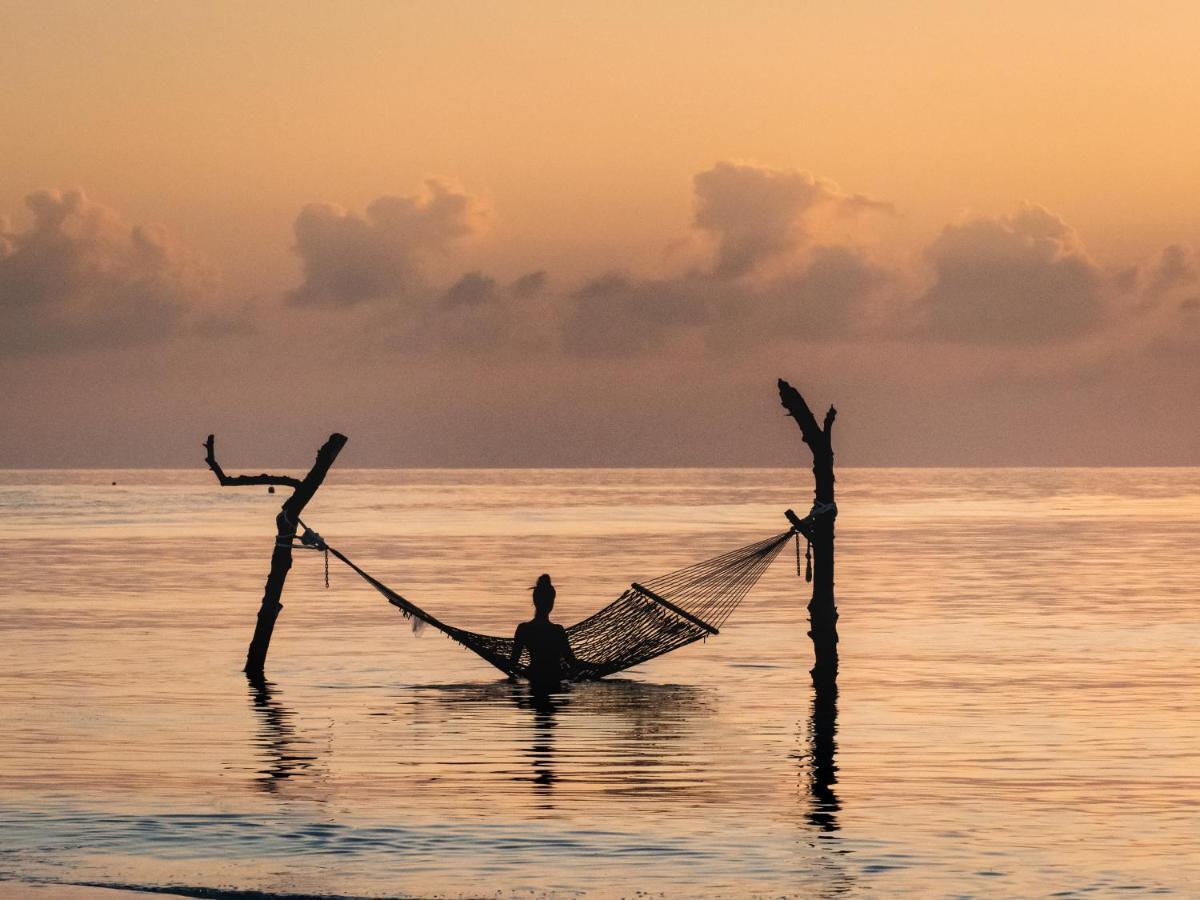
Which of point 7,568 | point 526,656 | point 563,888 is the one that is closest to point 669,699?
point 526,656

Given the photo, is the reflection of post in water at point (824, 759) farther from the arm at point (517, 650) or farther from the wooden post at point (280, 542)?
the wooden post at point (280, 542)

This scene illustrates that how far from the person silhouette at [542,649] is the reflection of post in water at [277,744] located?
3.10 m

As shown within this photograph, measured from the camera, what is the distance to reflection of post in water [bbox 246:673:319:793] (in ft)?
53.9

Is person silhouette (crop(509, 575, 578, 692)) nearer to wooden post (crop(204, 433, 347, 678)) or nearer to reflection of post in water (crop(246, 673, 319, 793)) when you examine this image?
reflection of post in water (crop(246, 673, 319, 793))

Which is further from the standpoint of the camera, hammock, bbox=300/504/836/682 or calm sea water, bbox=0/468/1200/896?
hammock, bbox=300/504/836/682

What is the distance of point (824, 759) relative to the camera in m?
17.5

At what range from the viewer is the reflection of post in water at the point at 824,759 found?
14.7m

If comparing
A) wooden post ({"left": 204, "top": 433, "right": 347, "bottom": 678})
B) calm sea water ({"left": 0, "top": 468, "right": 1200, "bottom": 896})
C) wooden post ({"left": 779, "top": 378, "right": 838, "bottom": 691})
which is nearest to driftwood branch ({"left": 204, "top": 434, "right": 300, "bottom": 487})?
wooden post ({"left": 204, "top": 433, "right": 347, "bottom": 678})

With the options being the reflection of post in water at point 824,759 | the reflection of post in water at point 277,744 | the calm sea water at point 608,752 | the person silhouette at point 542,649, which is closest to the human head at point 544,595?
the person silhouette at point 542,649

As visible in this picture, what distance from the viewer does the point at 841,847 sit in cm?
1341

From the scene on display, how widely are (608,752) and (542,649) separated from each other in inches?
198

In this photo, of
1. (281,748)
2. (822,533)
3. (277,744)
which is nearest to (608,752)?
(281,748)

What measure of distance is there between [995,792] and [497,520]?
7689 centimetres

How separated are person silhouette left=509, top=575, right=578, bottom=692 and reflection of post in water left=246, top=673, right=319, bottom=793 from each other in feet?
10.2
